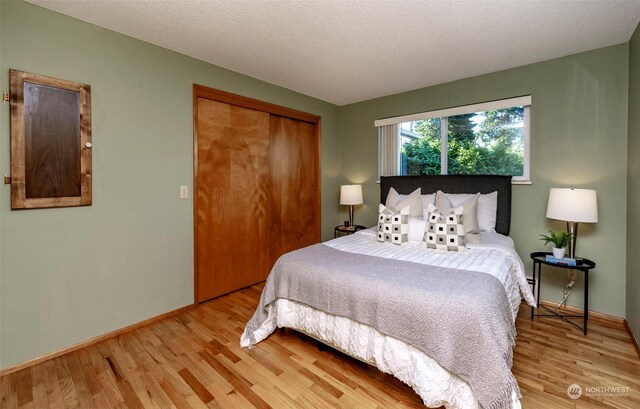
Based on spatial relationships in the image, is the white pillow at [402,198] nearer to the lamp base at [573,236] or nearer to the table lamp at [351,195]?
the table lamp at [351,195]

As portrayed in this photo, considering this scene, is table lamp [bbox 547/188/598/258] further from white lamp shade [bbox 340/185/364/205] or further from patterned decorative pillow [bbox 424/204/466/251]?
white lamp shade [bbox 340/185/364/205]

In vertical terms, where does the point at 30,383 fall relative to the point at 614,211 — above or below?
below

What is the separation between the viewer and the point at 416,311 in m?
1.53

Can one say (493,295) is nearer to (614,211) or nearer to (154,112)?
(614,211)

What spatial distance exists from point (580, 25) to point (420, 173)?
195 cm

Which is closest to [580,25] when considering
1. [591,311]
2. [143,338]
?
[591,311]

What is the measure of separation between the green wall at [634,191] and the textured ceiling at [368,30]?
29cm

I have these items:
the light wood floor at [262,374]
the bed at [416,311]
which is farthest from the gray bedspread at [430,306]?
the light wood floor at [262,374]

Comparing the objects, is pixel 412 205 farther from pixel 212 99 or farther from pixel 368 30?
pixel 212 99

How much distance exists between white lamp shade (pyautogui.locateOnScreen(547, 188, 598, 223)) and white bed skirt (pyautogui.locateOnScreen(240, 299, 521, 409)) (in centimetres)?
177

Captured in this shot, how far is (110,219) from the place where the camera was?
7.63 feet

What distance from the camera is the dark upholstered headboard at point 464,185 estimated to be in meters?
3.03

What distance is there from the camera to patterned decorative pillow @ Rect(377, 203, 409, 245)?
8.88 feet

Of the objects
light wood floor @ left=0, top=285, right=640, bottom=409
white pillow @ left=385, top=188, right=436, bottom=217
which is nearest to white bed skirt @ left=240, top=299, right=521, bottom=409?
light wood floor @ left=0, top=285, right=640, bottom=409
